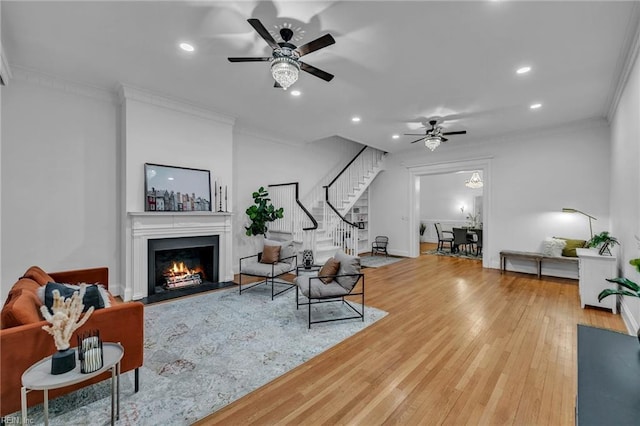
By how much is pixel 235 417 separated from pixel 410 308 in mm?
2878

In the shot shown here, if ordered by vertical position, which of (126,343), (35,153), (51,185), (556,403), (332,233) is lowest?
(556,403)

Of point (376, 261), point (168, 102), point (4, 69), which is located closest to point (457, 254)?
point (376, 261)

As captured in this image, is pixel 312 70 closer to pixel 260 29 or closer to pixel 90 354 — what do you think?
pixel 260 29

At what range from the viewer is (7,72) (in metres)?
3.57

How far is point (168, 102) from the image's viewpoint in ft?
15.3

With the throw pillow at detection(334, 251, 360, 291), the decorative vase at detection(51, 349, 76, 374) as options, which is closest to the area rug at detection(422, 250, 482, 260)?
the throw pillow at detection(334, 251, 360, 291)

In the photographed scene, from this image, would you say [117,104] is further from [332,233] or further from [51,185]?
[332,233]

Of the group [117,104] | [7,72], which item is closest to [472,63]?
[117,104]

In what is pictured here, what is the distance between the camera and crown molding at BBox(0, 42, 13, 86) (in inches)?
129

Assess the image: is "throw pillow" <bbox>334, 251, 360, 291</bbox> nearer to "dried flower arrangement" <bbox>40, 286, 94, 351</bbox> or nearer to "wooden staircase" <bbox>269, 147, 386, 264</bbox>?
"wooden staircase" <bbox>269, 147, 386, 264</bbox>

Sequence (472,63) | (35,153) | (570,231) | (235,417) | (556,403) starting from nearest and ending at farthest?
(235,417) < (556,403) < (472,63) < (35,153) < (570,231)

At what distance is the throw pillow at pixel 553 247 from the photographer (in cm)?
579

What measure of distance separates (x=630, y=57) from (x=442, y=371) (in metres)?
4.12

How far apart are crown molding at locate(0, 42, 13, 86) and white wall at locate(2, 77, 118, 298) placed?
0.37 feet
